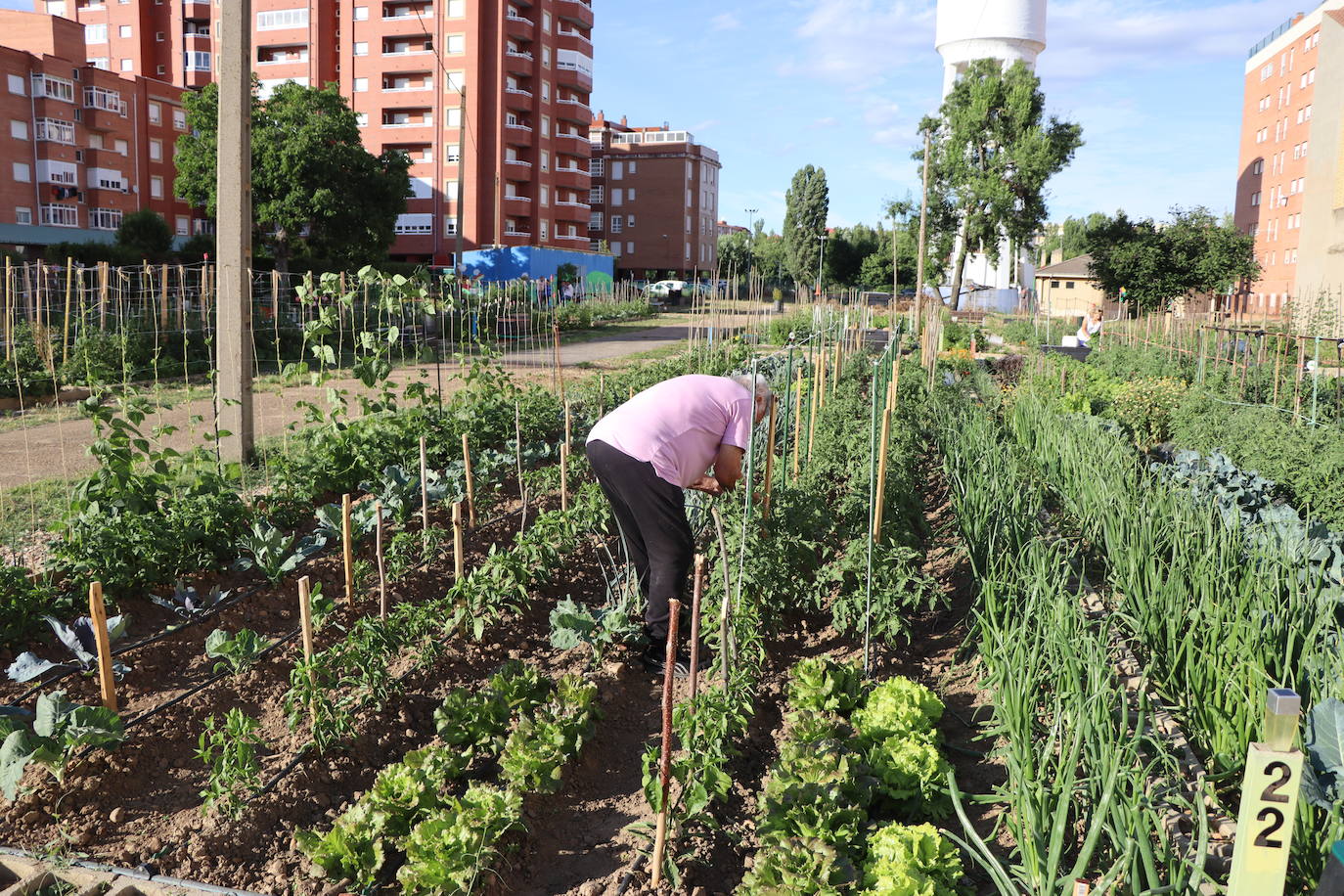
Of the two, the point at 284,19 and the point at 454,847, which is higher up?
the point at 284,19

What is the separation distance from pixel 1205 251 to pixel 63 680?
34617 millimetres

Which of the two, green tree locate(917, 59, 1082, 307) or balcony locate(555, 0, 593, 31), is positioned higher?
balcony locate(555, 0, 593, 31)

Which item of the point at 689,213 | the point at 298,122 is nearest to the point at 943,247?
the point at 298,122

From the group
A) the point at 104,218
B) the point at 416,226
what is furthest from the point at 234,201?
the point at 416,226

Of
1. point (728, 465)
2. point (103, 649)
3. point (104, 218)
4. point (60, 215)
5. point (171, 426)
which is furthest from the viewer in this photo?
point (104, 218)

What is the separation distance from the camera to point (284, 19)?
43906 mm

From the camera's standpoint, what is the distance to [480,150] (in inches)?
1729

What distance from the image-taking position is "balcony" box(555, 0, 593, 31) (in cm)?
4813

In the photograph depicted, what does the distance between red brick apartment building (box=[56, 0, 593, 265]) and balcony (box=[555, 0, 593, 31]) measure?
24.7 inches

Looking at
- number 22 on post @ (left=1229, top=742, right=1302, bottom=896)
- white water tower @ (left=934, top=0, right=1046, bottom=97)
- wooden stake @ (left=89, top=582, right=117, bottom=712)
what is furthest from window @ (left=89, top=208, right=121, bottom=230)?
number 22 on post @ (left=1229, top=742, right=1302, bottom=896)

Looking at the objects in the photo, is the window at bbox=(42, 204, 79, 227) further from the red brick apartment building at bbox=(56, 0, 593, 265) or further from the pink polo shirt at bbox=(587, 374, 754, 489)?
the pink polo shirt at bbox=(587, 374, 754, 489)

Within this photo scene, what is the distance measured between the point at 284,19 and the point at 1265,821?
5046 centimetres

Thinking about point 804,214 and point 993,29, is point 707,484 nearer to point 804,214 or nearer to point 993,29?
point 993,29

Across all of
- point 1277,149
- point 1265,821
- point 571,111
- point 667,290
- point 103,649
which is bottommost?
point 103,649
